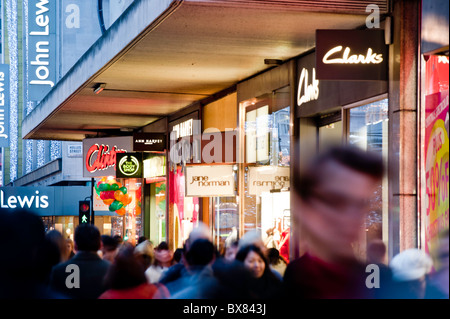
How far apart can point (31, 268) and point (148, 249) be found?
5.66m

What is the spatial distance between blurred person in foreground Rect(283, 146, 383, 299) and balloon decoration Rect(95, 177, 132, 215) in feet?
76.0

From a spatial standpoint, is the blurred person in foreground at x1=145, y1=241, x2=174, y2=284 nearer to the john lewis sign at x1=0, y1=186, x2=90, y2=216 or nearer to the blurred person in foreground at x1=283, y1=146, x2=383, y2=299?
the blurred person in foreground at x1=283, y1=146, x2=383, y2=299

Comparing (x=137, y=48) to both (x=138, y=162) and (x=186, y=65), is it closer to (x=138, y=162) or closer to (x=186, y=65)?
(x=186, y=65)

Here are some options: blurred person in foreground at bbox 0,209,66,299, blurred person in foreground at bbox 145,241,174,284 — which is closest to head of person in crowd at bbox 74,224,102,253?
blurred person in foreground at bbox 0,209,66,299

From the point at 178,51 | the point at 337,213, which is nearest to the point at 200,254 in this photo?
the point at 337,213

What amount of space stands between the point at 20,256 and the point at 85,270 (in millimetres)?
1713

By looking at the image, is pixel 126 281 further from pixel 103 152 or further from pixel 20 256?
pixel 103 152

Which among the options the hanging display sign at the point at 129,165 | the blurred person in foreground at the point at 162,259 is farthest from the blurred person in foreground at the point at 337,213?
the hanging display sign at the point at 129,165

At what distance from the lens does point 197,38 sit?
11969 millimetres

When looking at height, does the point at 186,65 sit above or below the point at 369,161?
above

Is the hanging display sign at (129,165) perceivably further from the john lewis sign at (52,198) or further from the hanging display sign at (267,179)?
the john lewis sign at (52,198)

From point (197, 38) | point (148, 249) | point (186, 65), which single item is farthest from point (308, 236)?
point (186, 65)

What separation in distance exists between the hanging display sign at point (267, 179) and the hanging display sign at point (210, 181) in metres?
0.97

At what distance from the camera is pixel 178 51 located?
42.6ft
